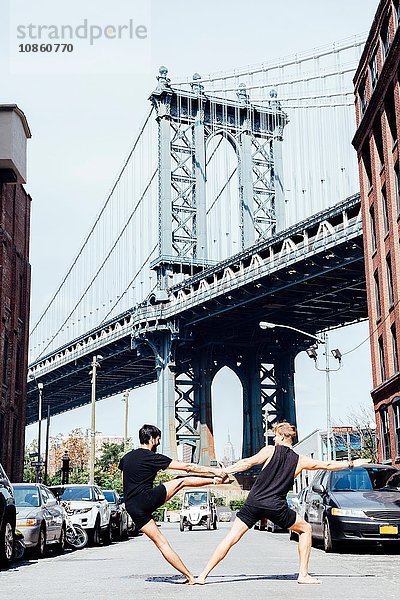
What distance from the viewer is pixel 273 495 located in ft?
32.6

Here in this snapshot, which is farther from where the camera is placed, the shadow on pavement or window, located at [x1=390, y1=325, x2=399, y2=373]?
window, located at [x1=390, y1=325, x2=399, y2=373]

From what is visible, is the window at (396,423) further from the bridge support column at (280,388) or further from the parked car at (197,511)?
the bridge support column at (280,388)

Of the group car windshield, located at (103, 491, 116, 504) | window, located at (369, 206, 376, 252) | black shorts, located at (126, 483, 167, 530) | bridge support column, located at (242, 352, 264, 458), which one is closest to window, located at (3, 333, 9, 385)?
window, located at (369, 206, 376, 252)

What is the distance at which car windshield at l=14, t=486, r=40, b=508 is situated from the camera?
18.4m

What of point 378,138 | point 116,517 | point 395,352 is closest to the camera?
point 116,517

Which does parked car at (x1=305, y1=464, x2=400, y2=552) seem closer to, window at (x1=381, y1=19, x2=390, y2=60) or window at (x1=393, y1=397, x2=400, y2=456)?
window at (x1=393, y1=397, x2=400, y2=456)

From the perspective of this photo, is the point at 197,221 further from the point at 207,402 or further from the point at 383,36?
the point at 383,36

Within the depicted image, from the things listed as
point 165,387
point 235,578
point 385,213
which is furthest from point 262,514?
point 165,387

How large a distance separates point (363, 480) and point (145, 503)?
360 inches

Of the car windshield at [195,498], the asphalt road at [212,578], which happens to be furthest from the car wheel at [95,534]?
the car windshield at [195,498]

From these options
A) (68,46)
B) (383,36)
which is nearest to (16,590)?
(68,46)

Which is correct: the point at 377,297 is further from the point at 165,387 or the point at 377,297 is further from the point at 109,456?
the point at 109,456

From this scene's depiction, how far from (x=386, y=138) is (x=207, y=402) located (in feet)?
128

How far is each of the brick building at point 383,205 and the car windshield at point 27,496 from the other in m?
20.1
